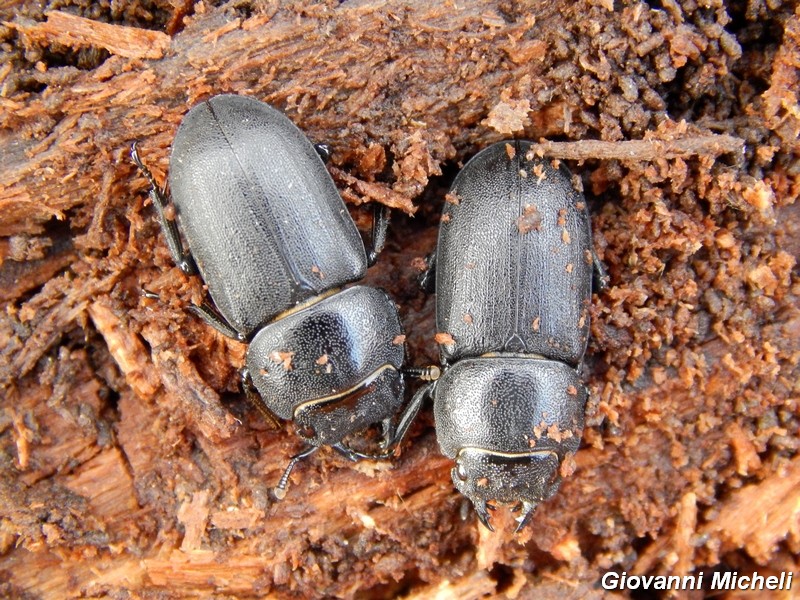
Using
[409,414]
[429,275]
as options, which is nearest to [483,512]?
[409,414]

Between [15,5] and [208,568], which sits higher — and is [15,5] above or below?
above

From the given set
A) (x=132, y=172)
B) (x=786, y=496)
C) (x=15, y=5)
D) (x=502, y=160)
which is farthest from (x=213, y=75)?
(x=786, y=496)

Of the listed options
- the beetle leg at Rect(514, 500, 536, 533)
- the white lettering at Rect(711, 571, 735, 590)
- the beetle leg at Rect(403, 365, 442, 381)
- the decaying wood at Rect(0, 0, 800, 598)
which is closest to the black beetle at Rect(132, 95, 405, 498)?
the beetle leg at Rect(403, 365, 442, 381)

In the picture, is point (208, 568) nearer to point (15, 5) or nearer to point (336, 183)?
point (336, 183)

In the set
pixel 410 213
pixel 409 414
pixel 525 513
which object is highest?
pixel 410 213

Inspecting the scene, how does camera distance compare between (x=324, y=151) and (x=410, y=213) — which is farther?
(x=410, y=213)

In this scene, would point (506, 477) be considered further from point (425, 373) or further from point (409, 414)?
point (425, 373)
